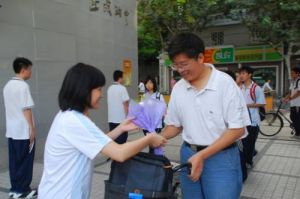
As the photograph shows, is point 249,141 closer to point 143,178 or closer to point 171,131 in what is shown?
point 171,131

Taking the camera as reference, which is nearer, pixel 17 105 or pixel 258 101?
pixel 17 105

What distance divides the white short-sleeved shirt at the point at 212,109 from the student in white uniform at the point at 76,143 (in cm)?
43

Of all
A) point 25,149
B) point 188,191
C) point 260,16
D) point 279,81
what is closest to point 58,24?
point 25,149

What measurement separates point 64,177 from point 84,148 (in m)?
0.21

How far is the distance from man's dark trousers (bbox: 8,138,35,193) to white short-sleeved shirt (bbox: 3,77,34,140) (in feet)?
0.37

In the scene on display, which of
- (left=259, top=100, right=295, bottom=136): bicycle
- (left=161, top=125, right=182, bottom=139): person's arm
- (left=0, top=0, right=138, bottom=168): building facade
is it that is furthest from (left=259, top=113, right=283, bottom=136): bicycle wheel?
(left=161, top=125, right=182, bottom=139): person's arm

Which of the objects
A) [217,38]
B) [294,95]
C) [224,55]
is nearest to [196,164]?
[294,95]

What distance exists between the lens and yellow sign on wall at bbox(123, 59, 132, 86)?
29.7 ft

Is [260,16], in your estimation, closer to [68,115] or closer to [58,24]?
[58,24]

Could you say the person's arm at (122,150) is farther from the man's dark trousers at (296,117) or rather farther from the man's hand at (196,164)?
the man's dark trousers at (296,117)

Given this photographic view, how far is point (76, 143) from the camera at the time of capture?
171cm

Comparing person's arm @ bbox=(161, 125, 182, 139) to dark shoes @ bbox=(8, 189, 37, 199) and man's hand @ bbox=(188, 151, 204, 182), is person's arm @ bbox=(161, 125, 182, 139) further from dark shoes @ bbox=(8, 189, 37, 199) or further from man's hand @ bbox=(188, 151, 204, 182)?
dark shoes @ bbox=(8, 189, 37, 199)

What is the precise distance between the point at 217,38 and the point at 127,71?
12.4 meters

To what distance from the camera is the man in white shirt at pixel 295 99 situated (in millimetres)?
8031
